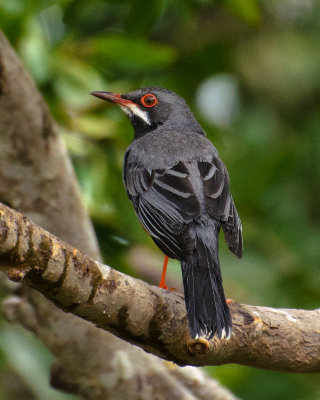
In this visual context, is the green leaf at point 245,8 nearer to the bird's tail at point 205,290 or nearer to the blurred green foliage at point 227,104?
the blurred green foliage at point 227,104

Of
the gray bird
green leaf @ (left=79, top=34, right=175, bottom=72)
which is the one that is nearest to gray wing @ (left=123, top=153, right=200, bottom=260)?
the gray bird

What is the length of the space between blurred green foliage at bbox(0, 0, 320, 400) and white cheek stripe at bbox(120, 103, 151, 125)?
0.18 meters

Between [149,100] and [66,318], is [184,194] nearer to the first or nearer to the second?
[66,318]

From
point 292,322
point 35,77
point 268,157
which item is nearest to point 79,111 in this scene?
point 35,77

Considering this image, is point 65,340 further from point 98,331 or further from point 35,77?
point 35,77

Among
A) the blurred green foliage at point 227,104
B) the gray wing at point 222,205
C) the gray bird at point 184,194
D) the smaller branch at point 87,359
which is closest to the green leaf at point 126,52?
the blurred green foliage at point 227,104

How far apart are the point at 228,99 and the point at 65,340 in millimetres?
3955

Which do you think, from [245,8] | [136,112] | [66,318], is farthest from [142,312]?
[136,112]

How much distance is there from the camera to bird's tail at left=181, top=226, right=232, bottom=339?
152 inches

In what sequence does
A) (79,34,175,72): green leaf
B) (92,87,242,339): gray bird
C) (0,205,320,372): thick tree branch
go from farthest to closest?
(79,34,175,72): green leaf
(92,87,242,339): gray bird
(0,205,320,372): thick tree branch

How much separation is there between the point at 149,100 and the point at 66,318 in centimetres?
187

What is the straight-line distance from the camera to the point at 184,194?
15.8 ft

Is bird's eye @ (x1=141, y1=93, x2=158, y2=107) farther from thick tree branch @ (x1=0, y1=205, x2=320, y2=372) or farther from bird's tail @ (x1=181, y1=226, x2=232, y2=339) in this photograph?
thick tree branch @ (x1=0, y1=205, x2=320, y2=372)

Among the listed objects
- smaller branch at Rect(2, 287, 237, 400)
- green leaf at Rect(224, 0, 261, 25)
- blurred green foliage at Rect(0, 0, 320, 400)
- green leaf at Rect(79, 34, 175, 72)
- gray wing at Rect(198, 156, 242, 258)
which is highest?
green leaf at Rect(224, 0, 261, 25)
